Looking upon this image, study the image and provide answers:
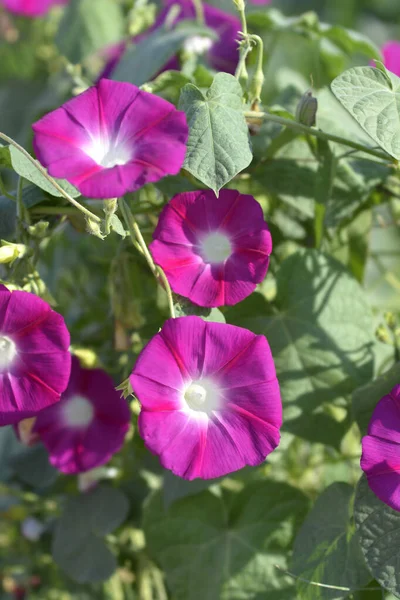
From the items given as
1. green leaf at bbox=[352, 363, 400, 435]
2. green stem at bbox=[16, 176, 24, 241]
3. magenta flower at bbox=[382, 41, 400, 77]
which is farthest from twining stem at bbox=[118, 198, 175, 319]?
magenta flower at bbox=[382, 41, 400, 77]

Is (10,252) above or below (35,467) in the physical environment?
above

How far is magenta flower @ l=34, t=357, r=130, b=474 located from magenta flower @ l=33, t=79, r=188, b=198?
0.93ft

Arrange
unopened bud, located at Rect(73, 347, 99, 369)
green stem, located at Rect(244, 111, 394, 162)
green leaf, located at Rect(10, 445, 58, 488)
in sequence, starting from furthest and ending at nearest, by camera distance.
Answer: green leaf, located at Rect(10, 445, 58, 488) < unopened bud, located at Rect(73, 347, 99, 369) < green stem, located at Rect(244, 111, 394, 162)

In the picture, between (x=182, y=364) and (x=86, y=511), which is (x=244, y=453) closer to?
(x=182, y=364)

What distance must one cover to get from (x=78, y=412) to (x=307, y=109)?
0.40 meters

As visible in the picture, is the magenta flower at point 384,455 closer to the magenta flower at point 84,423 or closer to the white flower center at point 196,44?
the magenta flower at point 84,423

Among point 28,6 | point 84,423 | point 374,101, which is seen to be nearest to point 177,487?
point 84,423

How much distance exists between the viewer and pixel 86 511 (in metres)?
0.97

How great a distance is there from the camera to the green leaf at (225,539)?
0.86 metres

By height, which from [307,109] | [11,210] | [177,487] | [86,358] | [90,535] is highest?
[307,109]

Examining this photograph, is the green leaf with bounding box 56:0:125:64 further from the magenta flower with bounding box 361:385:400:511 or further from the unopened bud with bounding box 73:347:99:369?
the magenta flower with bounding box 361:385:400:511

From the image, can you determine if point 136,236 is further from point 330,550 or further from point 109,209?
point 330,550

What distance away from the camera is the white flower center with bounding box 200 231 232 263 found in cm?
66

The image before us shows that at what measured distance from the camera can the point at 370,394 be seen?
703 millimetres
